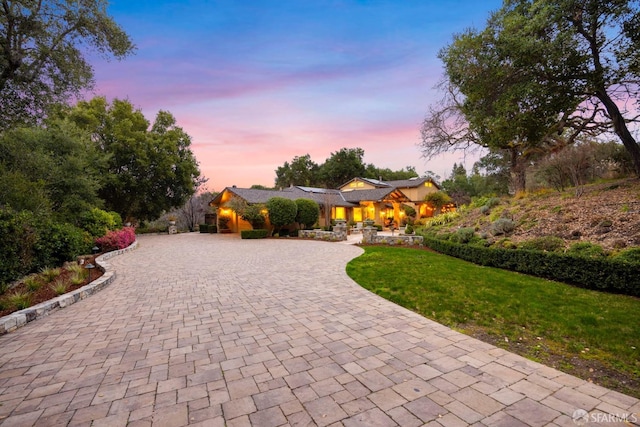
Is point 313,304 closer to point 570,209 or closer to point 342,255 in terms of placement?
point 342,255

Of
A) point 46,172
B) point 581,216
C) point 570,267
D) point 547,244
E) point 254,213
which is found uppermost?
point 46,172

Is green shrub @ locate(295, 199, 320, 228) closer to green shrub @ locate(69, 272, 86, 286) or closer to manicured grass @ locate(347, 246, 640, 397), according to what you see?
manicured grass @ locate(347, 246, 640, 397)

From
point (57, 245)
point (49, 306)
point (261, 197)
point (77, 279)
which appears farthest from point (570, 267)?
point (261, 197)

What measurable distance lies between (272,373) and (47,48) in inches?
436

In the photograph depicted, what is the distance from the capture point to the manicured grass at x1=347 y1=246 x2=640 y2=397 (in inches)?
121

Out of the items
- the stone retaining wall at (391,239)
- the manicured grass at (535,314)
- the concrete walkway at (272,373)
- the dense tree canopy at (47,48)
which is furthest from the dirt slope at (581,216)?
the dense tree canopy at (47,48)

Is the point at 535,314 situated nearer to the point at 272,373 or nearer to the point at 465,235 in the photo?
the point at 272,373

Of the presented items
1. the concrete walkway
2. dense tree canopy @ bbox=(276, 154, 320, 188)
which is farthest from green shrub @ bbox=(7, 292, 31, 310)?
dense tree canopy @ bbox=(276, 154, 320, 188)

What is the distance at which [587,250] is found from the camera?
621cm

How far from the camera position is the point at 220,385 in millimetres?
2678

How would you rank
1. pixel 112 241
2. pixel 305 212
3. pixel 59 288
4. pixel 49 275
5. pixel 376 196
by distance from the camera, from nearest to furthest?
pixel 59 288, pixel 49 275, pixel 112 241, pixel 305 212, pixel 376 196

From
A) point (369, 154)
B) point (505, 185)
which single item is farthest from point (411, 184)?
point (369, 154)

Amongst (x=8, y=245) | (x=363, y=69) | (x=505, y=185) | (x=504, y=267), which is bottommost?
(x=504, y=267)

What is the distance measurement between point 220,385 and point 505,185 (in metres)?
34.6
